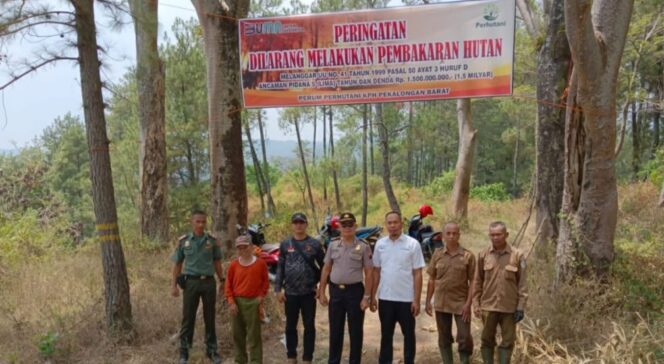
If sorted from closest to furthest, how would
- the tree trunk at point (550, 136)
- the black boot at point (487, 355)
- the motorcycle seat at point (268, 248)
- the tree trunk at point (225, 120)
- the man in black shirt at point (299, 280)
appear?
1. the black boot at point (487, 355)
2. the man in black shirt at point (299, 280)
3. the tree trunk at point (225, 120)
4. the tree trunk at point (550, 136)
5. the motorcycle seat at point (268, 248)

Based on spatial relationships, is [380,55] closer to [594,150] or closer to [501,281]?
[594,150]

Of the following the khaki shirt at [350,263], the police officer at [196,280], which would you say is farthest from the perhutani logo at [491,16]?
the police officer at [196,280]

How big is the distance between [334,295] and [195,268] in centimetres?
143

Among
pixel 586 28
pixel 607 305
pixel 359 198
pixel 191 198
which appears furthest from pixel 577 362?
pixel 359 198

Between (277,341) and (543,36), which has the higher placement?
(543,36)

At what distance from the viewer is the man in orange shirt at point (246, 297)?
4.54 meters

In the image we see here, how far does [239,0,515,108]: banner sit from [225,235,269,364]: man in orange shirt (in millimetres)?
2284

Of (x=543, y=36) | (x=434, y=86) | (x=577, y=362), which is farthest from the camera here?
(x=543, y=36)

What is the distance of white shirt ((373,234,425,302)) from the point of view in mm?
4223

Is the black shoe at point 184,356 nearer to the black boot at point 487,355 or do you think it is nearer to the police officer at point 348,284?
the police officer at point 348,284

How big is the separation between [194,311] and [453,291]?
2.47m

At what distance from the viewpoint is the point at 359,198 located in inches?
1228

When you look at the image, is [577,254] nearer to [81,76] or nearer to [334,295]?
[334,295]

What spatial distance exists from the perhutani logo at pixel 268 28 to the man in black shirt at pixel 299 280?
8.67ft
